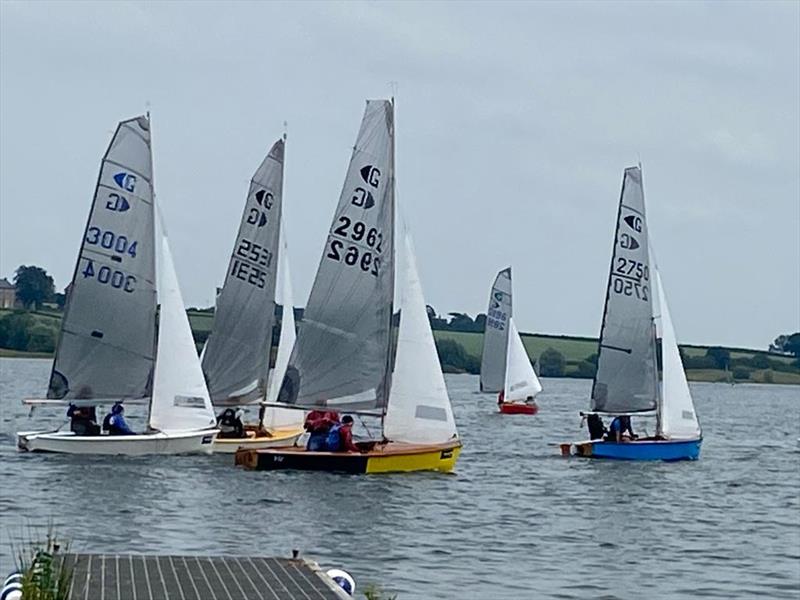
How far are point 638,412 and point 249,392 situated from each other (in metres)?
9.69

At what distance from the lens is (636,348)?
148ft

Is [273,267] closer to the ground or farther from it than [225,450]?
farther from it

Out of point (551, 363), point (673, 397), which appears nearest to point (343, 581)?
point (673, 397)

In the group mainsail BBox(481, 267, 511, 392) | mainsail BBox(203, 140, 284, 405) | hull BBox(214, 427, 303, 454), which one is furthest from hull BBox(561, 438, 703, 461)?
mainsail BBox(481, 267, 511, 392)

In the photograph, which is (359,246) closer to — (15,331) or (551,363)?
(15,331)

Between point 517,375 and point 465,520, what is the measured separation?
2064 inches

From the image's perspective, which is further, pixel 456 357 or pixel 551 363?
pixel 551 363

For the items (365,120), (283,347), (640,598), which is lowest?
(640,598)

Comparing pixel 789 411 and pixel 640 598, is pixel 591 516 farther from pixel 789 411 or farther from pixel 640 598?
pixel 789 411

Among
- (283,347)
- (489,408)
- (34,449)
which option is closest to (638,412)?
(283,347)

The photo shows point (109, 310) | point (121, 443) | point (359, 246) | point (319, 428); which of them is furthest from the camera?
point (109, 310)

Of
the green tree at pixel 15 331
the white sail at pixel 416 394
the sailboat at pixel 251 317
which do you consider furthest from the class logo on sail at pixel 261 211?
the green tree at pixel 15 331

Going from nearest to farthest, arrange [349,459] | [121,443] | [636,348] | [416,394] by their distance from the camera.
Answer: [349,459], [416,394], [121,443], [636,348]

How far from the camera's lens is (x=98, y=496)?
30062 millimetres
